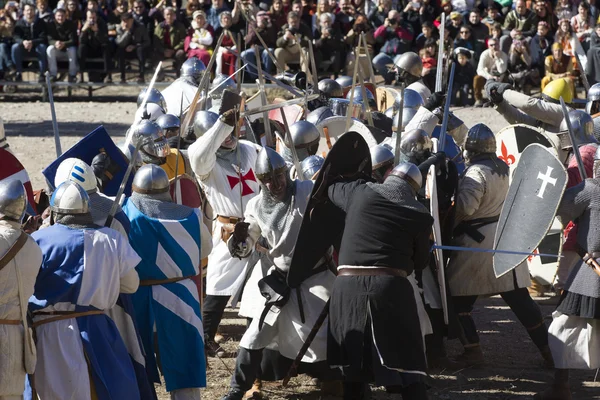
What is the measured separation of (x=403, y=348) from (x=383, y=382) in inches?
7.6

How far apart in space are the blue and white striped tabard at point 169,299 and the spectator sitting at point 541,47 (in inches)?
473

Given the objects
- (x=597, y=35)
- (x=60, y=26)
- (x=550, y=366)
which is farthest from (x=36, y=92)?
(x=550, y=366)

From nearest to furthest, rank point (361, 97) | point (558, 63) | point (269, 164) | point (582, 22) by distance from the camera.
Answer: point (269, 164)
point (361, 97)
point (558, 63)
point (582, 22)

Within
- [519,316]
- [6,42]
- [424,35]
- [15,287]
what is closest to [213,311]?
[519,316]

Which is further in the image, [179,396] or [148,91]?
[148,91]

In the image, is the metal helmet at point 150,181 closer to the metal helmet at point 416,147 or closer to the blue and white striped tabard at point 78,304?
the blue and white striped tabard at point 78,304

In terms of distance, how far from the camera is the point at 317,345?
604 cm

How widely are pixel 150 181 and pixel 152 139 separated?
48.1 inches

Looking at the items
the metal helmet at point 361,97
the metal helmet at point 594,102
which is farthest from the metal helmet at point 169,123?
the metal helmet at point 594,102

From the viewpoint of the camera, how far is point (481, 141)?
7223 millimetres

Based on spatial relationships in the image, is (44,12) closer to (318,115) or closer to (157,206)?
(318,115)

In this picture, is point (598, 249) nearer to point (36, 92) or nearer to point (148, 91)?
point (148, 91)

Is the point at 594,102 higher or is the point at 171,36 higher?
the point at 594,102

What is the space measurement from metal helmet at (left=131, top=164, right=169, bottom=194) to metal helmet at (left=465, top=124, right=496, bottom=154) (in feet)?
7.40
